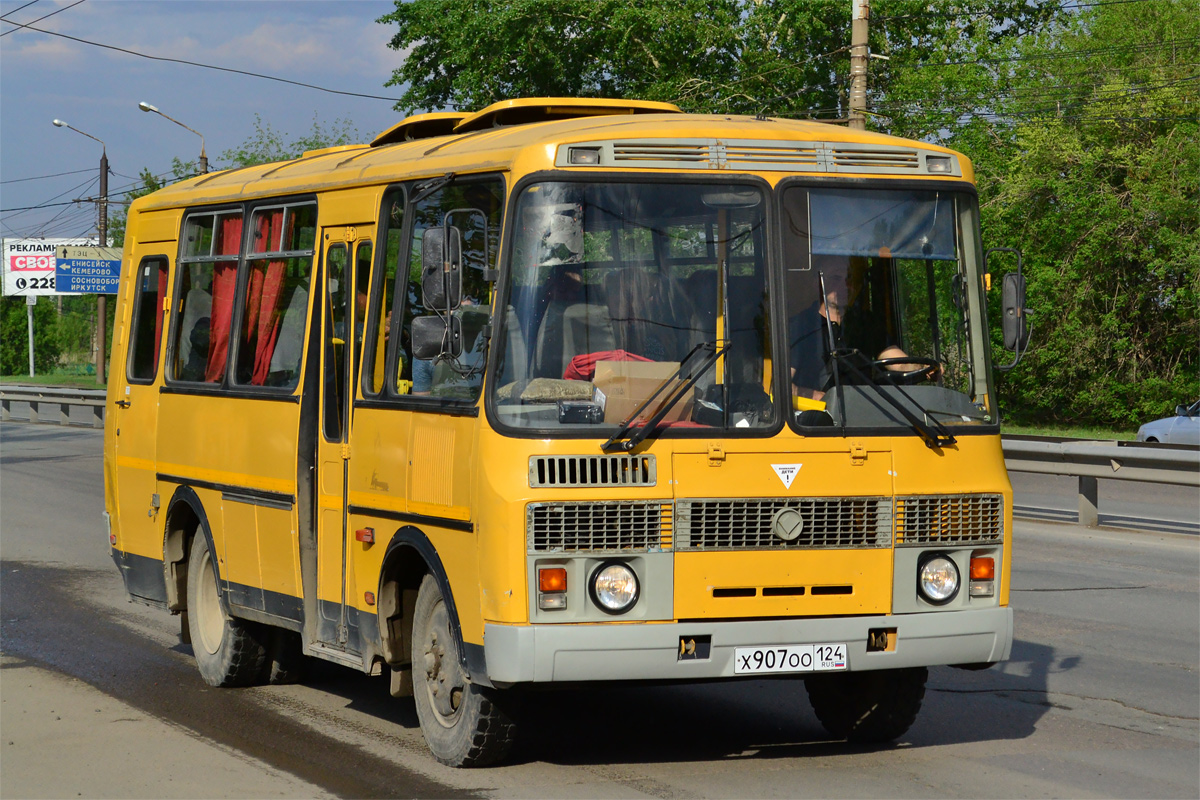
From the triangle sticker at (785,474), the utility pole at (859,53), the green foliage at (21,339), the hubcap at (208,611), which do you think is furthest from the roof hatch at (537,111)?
the green foliage at (21,339)

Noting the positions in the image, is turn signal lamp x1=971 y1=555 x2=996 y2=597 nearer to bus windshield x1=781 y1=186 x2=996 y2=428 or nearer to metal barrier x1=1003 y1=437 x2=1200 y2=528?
bus windshield x1=781 y1=186 x2=996 y2=428

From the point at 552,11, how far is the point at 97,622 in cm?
3090

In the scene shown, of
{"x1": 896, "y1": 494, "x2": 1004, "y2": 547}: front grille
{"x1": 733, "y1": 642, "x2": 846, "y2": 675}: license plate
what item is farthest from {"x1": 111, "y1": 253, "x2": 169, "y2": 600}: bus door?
{"x1": 896, "y1": 494, "x2": 1004, "y2": 547}: front grille

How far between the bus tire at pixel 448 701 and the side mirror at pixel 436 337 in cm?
106

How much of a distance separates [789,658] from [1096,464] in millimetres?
11049

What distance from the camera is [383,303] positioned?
24.2 ft

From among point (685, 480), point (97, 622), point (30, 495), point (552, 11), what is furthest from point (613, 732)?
point (552, 11)

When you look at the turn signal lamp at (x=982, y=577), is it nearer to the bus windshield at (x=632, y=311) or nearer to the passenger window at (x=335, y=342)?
the bus windshield at (x=632, y=311)

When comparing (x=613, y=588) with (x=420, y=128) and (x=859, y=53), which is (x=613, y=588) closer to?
(x=420, y=128)

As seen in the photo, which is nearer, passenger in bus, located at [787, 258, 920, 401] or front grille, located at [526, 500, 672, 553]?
front grille, located at [526, 500, 672, 553]

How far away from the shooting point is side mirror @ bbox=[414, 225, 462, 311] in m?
6.23

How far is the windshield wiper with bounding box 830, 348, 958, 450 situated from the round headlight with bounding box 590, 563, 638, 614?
1.21 m

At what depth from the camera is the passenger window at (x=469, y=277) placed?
636 centimetres

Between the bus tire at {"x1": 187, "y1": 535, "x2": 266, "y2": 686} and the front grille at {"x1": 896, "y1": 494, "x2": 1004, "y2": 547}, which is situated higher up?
the front grille at {"x1": 896, "y1": 494, "x2": 1004, "y2": 547}
